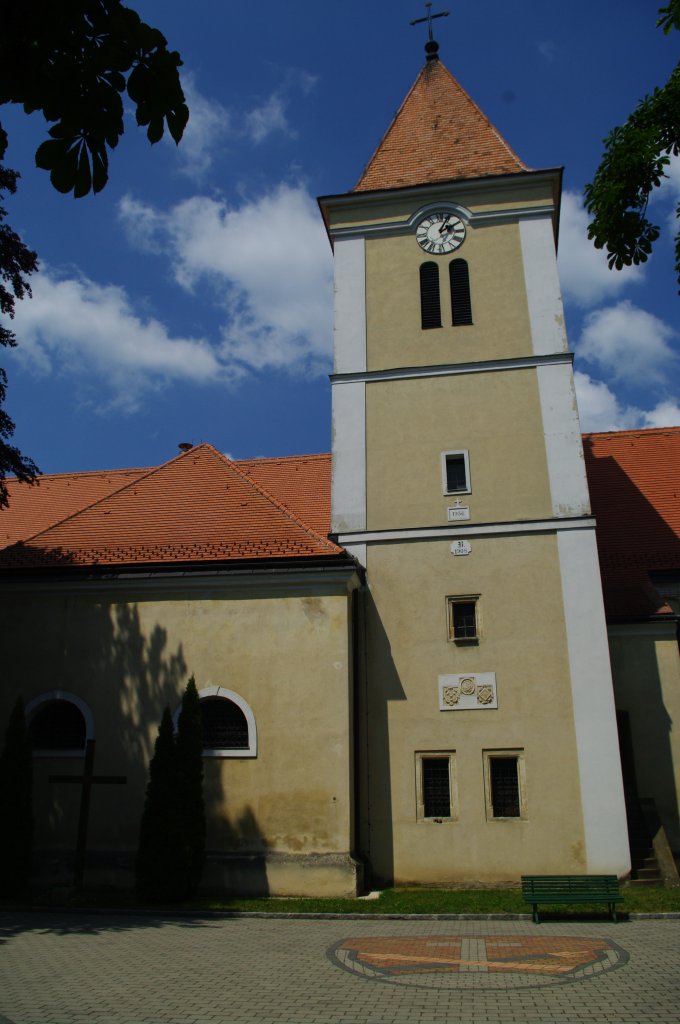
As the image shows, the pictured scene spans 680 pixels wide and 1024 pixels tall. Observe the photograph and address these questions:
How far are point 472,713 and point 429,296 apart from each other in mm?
8868

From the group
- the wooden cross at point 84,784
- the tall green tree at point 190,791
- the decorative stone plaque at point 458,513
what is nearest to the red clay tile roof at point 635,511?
the decorative stone plaque at point 458,513

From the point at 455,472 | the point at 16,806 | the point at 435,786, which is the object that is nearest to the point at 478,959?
the point at 435,786

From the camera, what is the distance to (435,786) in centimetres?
1409

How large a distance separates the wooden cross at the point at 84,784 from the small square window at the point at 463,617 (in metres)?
6.28

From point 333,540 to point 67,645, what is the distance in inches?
208

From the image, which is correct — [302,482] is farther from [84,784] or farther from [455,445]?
[84,784]

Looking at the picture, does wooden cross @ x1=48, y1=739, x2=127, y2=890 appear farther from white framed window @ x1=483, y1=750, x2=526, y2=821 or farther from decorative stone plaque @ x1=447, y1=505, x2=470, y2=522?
decorative stone plaque @ x1=447, y1=505, x2=470, y2=522

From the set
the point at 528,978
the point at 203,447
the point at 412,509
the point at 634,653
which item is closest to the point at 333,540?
the point at 412,509

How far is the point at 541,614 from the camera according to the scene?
1459cm

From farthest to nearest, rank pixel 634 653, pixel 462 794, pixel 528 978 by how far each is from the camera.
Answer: pixel 634 653
pixel 462 794
pixel 528 978

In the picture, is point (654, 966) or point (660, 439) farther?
point (660, 439)

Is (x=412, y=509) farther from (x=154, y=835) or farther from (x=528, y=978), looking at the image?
(x=528, y=978)

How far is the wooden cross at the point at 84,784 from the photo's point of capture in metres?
13.3

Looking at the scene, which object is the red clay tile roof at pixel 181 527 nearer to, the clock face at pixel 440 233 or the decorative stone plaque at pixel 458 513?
the decorative stone plaque at pixel 458 513
